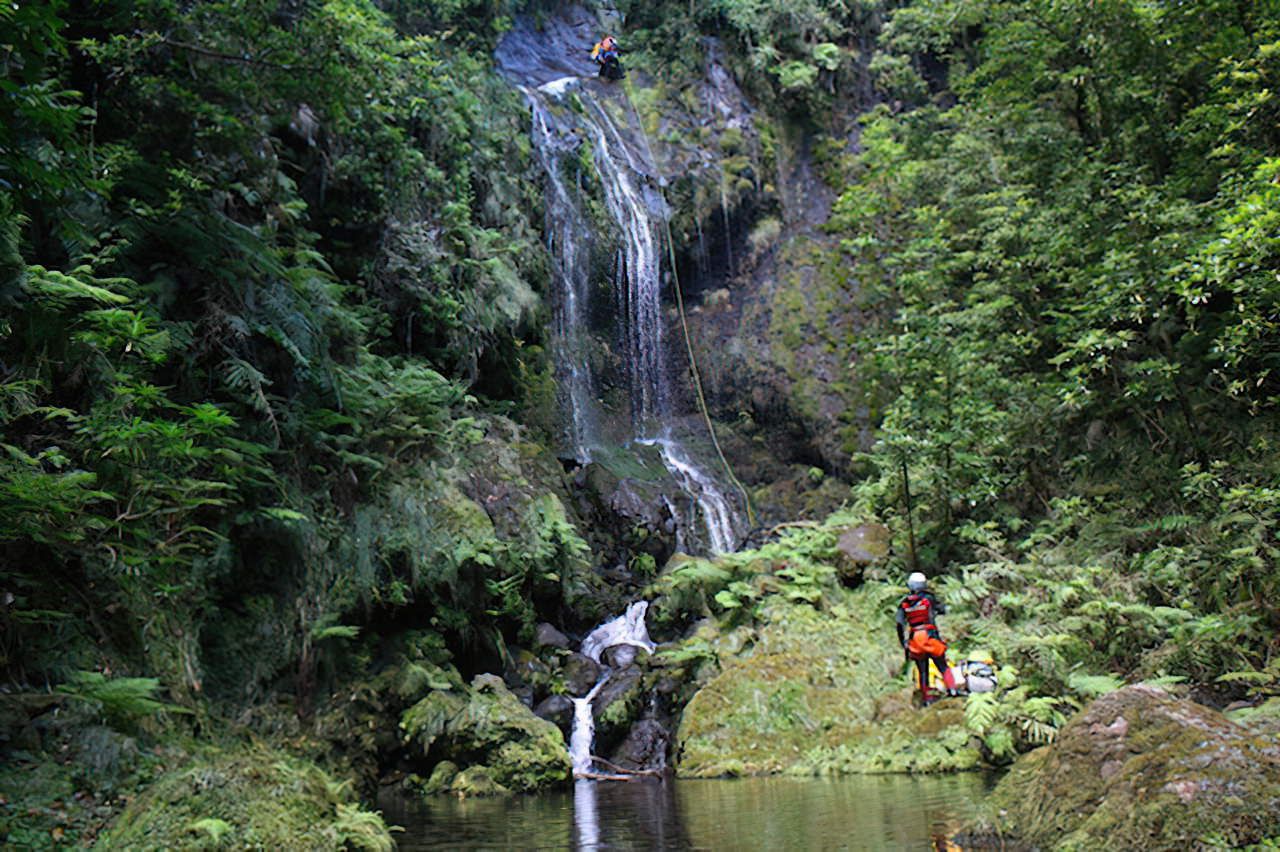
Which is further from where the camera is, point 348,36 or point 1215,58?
point 1215,58

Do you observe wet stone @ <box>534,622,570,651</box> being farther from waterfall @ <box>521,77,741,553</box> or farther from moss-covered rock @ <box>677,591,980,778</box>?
waterfall @ <box>521,77,741,553</box>

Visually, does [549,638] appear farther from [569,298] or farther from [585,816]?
[569,298]

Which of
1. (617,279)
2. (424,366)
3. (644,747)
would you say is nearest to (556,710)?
(644,747)

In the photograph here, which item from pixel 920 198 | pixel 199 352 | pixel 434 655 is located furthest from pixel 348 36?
pixel 920 198

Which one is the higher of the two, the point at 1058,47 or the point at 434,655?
the point at 1058,47

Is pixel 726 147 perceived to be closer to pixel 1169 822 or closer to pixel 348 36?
pixel 348 36

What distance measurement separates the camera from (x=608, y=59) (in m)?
23.7

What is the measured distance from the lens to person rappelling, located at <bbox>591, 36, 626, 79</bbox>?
23.6 m

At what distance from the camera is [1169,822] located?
10.1ft

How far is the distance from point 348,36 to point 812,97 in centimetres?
1819

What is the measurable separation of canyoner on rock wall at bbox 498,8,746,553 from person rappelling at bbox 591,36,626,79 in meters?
1.49

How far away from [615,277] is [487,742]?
1333cm

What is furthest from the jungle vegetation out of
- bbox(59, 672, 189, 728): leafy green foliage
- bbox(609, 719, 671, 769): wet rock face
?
bbox(609, 719, 671, 769): wet rock face

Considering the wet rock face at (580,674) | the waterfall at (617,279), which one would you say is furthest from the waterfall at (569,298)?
the wet rock face at (580,674)
